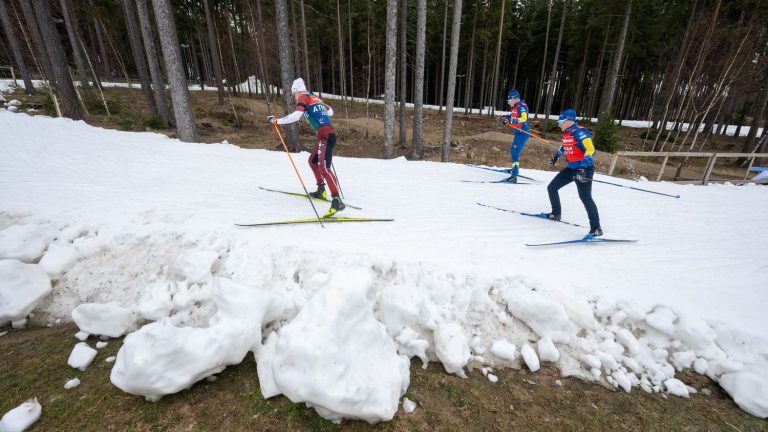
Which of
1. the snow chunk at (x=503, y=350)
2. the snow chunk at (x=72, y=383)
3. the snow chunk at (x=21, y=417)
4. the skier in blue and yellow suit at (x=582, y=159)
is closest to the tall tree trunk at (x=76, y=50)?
the snow chunk at (x=72, y=383)

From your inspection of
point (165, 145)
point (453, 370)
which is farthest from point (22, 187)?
point (453, 370)

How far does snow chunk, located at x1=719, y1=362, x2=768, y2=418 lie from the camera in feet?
9.95

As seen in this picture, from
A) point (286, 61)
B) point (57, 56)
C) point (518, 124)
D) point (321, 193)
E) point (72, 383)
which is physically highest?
point (57, 56)

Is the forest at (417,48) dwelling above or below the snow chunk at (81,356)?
above

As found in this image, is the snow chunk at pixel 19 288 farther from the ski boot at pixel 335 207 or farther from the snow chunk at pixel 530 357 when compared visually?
the snow chunk at pixel 530 357

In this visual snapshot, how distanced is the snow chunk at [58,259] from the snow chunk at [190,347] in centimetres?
217

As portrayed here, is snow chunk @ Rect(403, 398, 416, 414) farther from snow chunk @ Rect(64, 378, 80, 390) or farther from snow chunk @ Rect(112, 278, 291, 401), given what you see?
snow chunk @ Rect(64, 378, 80, 390)

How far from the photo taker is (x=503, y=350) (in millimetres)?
3441

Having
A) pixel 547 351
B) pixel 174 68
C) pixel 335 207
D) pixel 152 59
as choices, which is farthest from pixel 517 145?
pixel 152 59

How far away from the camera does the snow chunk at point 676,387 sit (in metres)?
3.21

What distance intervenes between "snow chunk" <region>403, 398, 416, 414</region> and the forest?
11208 millimetres

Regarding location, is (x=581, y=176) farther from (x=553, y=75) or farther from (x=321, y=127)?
(x=553, y=75)

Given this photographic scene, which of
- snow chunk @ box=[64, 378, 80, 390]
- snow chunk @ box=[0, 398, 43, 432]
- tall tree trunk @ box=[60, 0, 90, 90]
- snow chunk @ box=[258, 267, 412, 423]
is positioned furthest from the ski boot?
tall tree trunk @ box=[60, 0, 90, 90]

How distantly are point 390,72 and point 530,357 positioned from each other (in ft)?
37.2
